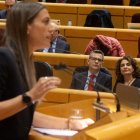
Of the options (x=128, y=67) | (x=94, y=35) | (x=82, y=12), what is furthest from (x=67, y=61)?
(x=82, y=12)

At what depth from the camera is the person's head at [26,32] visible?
943 mm

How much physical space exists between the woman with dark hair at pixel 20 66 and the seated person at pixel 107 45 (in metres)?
2.33

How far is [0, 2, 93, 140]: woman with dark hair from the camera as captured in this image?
869mm

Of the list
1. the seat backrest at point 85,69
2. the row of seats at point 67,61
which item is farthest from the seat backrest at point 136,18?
the seat backrest at point 85,69

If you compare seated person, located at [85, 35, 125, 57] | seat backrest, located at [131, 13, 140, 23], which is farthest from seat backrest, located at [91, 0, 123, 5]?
seated person, located at [85, 35, 125, 57]

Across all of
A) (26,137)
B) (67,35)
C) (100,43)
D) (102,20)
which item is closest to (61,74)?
(100,43)

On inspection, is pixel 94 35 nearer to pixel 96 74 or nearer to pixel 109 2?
pixel 96 74

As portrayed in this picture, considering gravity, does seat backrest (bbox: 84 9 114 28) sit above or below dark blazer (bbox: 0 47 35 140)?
below

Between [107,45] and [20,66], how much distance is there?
2401 millimetres

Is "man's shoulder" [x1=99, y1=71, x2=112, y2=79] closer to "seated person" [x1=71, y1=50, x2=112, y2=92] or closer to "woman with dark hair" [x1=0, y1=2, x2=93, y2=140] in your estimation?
"seated person" [x1=71, y1=50, x2=112, y2=92]

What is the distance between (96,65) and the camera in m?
2.71

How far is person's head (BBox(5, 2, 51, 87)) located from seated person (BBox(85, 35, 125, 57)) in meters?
2.34

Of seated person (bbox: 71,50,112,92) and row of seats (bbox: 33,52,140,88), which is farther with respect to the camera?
row of seats (bbox: 33,52,140,88)

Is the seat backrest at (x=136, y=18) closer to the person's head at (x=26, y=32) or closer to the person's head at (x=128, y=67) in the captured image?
the person's head at (x=128, y=67)
